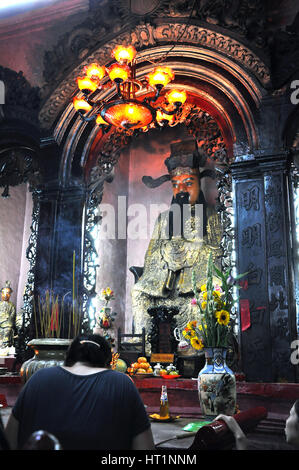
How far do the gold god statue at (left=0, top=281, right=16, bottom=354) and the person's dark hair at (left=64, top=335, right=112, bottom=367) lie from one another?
575cm

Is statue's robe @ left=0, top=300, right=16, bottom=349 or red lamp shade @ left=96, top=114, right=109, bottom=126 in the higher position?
red lamp shade @ left=96, top=114, right=109, bottom=126

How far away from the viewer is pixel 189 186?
6.83 metres

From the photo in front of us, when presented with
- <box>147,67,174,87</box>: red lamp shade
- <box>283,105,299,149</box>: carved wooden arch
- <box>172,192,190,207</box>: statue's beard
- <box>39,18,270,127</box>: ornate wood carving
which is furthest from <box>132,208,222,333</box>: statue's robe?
<box>147,67,174,87</box>: red lamp shade

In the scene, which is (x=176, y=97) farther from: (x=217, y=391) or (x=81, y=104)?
(x=217, y=391)

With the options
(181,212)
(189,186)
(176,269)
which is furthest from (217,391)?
(189,186)

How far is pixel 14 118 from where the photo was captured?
618 cm

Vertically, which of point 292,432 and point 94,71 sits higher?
point 94,71

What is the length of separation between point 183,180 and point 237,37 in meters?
2.29

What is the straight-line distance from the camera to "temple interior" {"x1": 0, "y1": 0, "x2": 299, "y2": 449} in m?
4.38

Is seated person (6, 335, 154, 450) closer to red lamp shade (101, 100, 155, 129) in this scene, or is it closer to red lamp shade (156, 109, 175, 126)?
red lamp shade (101, 100, 155, 129)

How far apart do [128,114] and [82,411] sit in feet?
11.2

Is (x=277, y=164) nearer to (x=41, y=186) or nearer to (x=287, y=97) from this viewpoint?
(x=287, y=97)

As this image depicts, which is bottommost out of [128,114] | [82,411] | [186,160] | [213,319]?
[82,411]

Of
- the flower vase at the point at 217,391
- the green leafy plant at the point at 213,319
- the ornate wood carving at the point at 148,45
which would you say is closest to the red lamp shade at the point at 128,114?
the ornate wood carving at the point at 148,45
